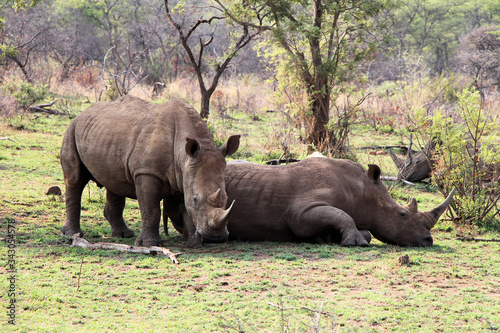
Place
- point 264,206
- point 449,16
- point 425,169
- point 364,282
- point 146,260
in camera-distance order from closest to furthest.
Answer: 1. point 364,282
2. point 146,260
3. point 264,206
4. point 425,169
5. point 449,16

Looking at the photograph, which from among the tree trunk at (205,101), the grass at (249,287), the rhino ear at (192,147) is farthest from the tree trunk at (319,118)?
the rhino ear at (192,147)

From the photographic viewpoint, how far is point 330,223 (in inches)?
292

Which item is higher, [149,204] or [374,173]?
[374,173]

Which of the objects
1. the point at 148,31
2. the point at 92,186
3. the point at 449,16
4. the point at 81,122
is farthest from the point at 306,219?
the point at 449,16

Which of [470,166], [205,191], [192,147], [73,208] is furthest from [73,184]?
[470,166]

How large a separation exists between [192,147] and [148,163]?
2.13ft

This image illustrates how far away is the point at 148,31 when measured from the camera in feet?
104

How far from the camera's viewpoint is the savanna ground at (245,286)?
15.6 feet

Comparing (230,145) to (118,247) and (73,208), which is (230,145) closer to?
(118,247)

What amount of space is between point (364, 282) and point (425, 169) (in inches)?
273

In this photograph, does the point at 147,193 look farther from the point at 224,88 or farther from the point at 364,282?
the point at 224,88

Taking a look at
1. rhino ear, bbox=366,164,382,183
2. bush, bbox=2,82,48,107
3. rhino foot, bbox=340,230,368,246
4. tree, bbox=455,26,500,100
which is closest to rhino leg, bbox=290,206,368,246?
rhino foot, bbox=340,230,368,246

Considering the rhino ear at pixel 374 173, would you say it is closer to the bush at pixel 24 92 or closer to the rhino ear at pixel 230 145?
the rhino ear at pixel 230 145

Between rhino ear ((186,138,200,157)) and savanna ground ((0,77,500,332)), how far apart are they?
1.11 meters
